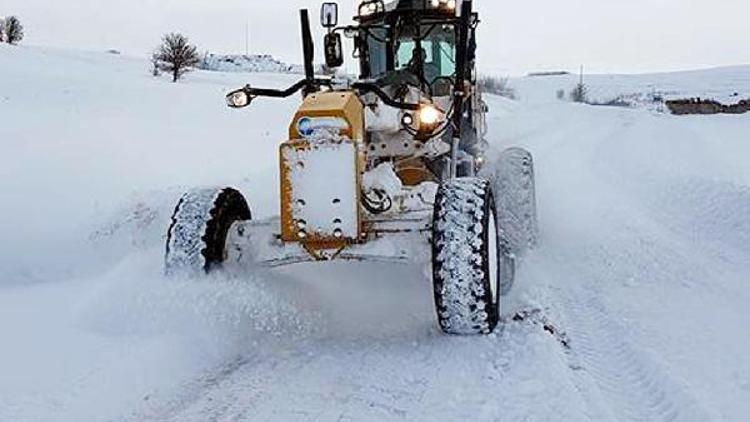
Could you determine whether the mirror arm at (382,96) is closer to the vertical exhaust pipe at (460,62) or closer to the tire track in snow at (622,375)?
the vertical exhaust pipe at (460,62)

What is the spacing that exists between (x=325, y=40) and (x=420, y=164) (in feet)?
4.94

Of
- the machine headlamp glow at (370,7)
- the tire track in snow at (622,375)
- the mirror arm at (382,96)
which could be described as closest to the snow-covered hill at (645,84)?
the machine headlamp glow at (370,7)

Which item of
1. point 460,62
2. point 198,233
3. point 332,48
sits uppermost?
point 332,48

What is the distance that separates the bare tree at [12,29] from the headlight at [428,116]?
38.5 m

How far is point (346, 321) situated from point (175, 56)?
2849cm

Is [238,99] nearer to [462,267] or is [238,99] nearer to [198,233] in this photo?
[198,233]

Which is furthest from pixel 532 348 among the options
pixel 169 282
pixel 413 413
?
pixel 169 282

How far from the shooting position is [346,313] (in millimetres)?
6004

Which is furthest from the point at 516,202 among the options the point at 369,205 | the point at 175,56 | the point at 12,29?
the point at 12,29

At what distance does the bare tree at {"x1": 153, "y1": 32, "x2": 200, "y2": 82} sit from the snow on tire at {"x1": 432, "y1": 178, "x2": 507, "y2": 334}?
28119 millimetres

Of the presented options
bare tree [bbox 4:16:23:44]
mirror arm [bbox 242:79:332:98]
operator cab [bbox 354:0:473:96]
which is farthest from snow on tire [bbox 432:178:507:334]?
bare tree [bbox 4:16:23:44]

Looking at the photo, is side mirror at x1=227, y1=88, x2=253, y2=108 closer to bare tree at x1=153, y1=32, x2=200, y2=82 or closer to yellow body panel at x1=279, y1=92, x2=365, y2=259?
yellow body panel at x1=279, y1=92, x2=365, y2=259

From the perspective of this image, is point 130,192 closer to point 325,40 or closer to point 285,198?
point 325,40

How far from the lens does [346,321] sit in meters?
5.84
